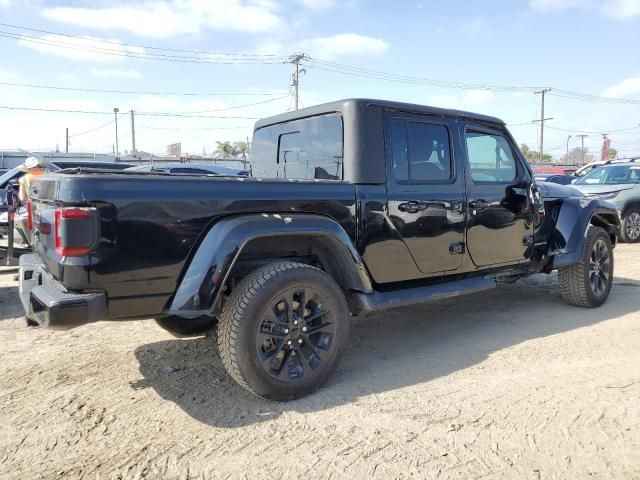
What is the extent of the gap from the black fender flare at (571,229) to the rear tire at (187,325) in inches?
132

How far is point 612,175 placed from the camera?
11.5 metres

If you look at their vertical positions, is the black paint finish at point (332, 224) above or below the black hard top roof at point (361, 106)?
below

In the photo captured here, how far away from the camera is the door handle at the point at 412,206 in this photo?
374 cm

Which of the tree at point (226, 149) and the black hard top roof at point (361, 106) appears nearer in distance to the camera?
the black hard top roof at point (361, 106)

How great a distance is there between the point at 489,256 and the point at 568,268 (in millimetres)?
Result: 1352

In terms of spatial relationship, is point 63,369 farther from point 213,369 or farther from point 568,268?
point 568,268

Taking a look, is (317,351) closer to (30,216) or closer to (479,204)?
(479,204)

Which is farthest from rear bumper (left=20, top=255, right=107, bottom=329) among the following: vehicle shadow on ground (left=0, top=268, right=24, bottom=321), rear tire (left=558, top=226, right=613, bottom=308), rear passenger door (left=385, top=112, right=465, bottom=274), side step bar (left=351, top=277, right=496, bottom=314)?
rear tire (left=558, top=226, right=613, bottom=308)

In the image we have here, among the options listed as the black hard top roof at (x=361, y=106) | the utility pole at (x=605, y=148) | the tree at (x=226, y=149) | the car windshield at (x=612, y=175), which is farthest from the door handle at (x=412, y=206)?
the utility pole at (x=605, y=148)

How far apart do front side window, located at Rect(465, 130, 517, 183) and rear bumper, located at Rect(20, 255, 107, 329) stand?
10.2 feet

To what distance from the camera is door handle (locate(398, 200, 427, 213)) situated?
3.74m

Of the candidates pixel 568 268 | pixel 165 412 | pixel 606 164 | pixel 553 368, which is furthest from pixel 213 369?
pixel 606 164

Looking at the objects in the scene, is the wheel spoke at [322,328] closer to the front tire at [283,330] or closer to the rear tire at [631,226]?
the front tire at [283,330]

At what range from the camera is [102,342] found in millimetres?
4289
